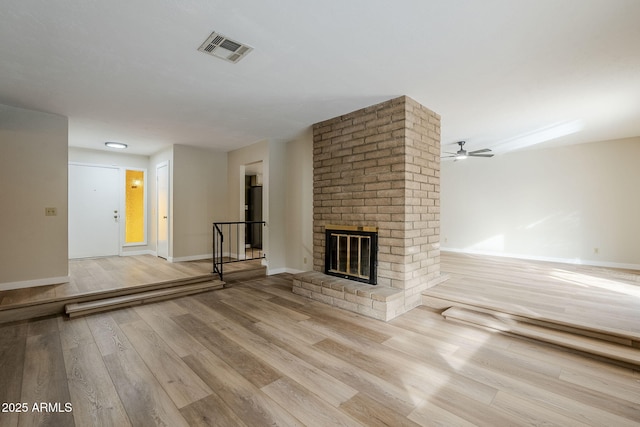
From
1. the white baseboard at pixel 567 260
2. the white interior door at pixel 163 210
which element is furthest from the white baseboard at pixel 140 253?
the white baseboard at pixel 567 260

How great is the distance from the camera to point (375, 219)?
379 cm

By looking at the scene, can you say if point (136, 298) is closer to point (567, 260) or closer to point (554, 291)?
point (554, 291)

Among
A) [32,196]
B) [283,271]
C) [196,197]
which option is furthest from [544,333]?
[32,196]

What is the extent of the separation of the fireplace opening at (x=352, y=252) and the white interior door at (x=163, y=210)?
3.91 meters

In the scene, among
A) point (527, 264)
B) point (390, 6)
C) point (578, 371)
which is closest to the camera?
point (390, 6)

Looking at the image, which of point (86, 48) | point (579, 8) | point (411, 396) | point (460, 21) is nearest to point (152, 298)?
point (86, 48)

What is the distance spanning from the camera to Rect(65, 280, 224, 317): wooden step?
3.49m

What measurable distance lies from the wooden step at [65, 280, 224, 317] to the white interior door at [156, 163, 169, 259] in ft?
6.83

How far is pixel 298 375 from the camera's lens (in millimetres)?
2207

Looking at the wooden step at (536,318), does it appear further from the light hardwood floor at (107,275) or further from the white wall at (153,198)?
the white wall at (153,198)

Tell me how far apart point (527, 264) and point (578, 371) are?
4.18 metres

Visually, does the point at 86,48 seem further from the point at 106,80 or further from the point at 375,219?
the point at 375,219

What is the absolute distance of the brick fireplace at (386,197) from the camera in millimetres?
3502

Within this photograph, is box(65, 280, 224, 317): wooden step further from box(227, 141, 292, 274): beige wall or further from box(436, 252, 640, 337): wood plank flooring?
box(436, 252, 640, 337): wood plank flooring
